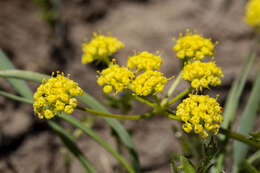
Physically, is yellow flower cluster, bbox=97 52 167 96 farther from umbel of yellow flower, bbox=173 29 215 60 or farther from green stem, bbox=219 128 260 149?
green stem, bbox=219 128 260 149

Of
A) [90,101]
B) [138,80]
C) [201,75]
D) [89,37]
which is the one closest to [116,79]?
[138,80]

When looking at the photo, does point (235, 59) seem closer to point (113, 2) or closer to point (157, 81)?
point (113, 2)

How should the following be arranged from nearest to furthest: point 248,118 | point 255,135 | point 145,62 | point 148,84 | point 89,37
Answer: point 255,135
point 148,84
point 145,62
point 248,118
point 89,37

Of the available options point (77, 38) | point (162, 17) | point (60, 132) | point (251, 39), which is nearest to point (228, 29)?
point (251, 39)

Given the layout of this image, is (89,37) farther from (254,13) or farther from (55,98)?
(55,98)


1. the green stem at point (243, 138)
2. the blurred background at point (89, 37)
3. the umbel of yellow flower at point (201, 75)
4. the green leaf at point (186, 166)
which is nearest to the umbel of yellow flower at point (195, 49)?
the umbel of yellow flower at point (201, 75)

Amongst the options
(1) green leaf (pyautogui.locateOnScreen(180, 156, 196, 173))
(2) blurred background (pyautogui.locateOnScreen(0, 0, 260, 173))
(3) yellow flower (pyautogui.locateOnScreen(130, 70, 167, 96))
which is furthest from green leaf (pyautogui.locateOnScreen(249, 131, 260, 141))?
(2) blurred background (pyautogui.locateOnScreen(0, 0, 260, 173))

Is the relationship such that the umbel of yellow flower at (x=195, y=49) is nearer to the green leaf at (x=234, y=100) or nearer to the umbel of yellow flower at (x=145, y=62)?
the umbel of yellow flower at (x=145, y=62)
